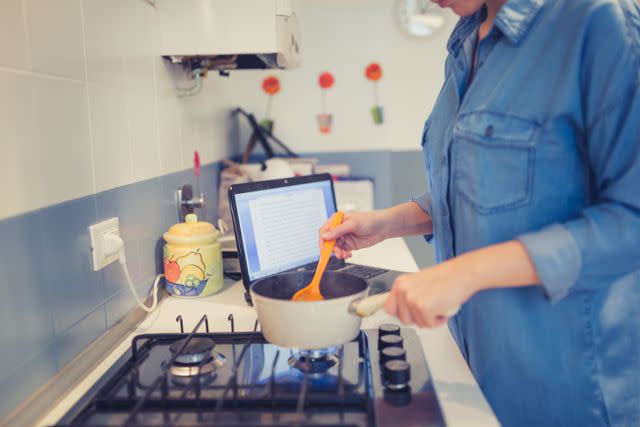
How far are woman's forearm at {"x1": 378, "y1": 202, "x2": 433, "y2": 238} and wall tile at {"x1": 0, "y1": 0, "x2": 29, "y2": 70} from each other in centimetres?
67

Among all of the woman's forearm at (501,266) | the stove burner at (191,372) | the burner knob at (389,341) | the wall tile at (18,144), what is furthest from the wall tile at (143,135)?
the woman's forearm at (501,266)

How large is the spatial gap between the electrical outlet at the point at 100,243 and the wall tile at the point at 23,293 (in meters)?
0.15

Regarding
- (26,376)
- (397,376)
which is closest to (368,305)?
(397,376)

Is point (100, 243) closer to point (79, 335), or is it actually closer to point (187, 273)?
point (79, 335)

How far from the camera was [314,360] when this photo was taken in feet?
2.74

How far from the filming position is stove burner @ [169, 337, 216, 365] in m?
0.82

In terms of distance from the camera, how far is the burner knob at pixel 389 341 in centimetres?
87

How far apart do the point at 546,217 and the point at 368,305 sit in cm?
30

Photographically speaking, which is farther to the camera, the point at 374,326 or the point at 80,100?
the point at 374,326

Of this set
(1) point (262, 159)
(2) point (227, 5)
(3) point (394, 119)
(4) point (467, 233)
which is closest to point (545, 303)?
(4) point (467, 233)

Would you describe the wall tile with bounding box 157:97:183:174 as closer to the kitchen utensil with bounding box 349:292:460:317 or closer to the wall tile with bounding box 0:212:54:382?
the wall tile with bounding box 0:212:54:382

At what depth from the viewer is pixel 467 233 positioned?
0.87 meters

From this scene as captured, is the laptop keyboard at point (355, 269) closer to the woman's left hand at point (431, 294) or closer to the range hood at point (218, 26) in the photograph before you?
the range hood at point (218, 26)

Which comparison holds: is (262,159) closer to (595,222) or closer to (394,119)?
(394,119)
